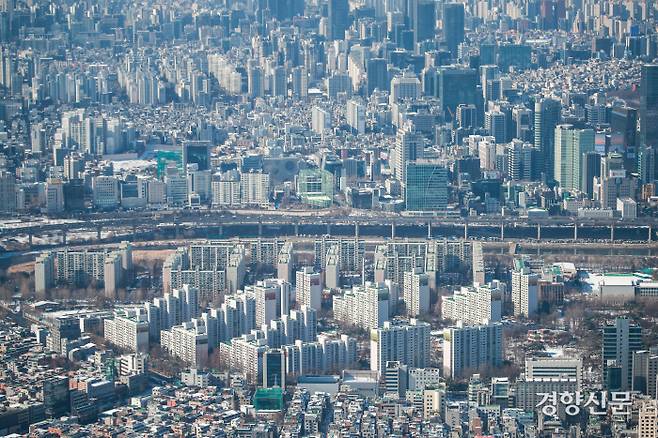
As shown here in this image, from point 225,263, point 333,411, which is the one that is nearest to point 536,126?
point 225,263

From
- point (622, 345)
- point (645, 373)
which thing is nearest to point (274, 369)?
point (622, 345)

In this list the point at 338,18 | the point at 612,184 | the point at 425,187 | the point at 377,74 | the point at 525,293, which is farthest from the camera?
the point at 338,18

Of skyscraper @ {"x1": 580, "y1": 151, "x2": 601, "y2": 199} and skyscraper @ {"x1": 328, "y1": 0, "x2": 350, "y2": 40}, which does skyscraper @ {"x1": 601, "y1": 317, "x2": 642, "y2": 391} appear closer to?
skyscraper @ {"x1": 580, "y1": 151, "x2": 601, "y2": 199}

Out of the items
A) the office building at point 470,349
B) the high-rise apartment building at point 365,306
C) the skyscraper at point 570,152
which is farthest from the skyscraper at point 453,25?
the office building at point 470,349

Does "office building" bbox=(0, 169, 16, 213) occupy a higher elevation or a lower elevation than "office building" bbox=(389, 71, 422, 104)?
lower

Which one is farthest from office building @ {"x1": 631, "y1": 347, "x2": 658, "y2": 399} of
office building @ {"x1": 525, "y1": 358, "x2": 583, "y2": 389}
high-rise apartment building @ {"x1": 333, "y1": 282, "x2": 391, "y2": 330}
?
high-rise apartment building @ {"x1": 333, "y1": 282, "x2": 391, "y2": 330}

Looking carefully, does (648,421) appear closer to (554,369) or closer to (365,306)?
(554,369)

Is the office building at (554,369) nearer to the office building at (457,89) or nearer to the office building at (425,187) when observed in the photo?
the office building at (425,187)
